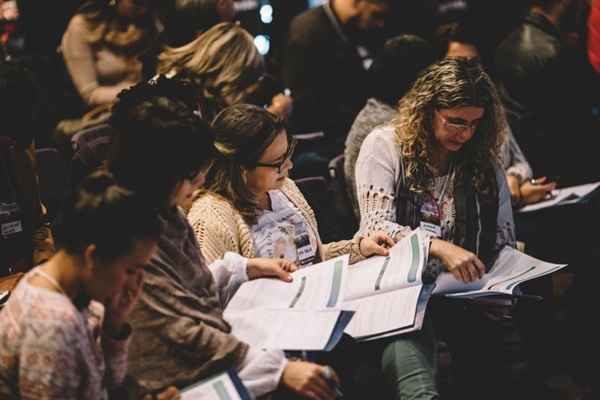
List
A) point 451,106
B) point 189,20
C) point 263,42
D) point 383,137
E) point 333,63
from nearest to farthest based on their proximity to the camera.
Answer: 1. point 451,106
2. point 383,137
3. point 189,20
4. point 333,63
5. point 263,42

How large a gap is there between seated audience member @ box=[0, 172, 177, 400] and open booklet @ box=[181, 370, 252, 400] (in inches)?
11.0

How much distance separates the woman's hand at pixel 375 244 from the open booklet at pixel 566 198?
1.16m

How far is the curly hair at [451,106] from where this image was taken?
2838mm

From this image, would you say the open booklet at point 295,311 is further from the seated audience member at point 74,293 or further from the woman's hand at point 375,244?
the seated audience member at point 74,293

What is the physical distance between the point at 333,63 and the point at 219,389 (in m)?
2.79

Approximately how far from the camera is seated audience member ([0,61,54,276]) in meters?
2.93

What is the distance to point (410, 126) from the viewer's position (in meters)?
2.90

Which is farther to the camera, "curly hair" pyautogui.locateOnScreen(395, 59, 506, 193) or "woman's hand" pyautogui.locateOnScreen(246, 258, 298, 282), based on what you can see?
"curly hair" pyautogui.locateOnScreen(395, 59, 506, 193)

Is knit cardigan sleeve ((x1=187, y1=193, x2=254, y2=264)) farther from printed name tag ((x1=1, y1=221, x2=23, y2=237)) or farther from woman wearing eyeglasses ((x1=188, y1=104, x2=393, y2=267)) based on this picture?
printed name tag ((x1=1, y1=221, x2=23, y2=237))

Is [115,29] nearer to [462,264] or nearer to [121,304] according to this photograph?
[462,264]

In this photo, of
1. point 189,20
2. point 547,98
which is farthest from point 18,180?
point 547,98

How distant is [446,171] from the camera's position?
2.95m

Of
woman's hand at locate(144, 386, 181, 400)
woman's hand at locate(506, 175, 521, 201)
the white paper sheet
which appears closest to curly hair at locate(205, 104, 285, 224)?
the white paper sheet

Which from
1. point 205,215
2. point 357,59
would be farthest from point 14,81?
point 357,59
